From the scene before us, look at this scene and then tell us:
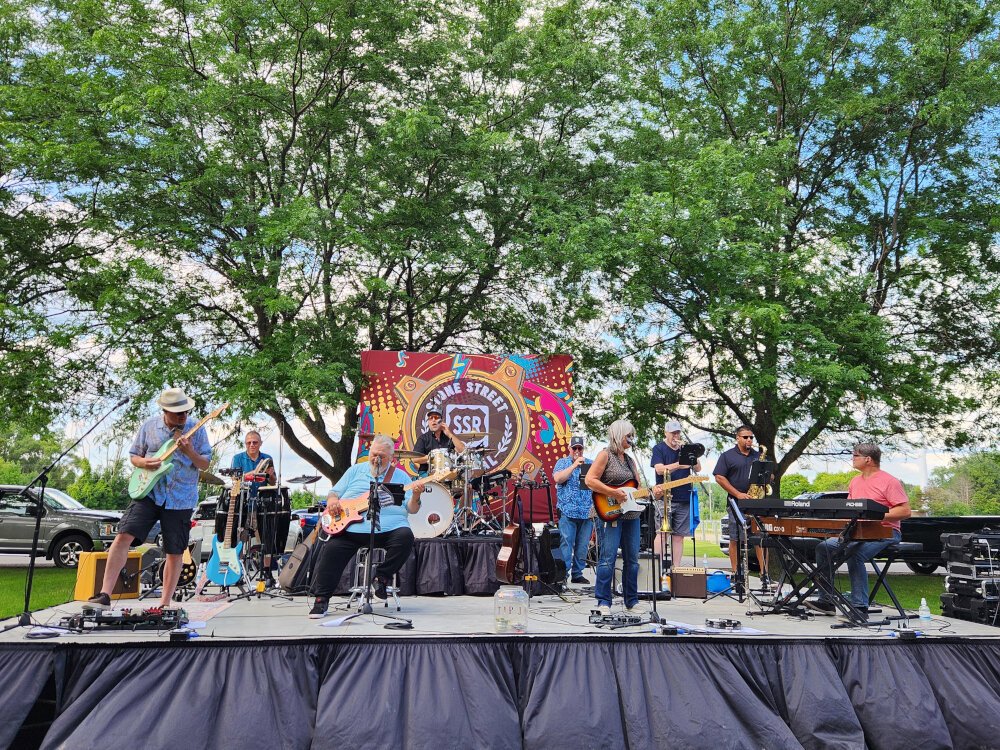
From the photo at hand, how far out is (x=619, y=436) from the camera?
706 cm

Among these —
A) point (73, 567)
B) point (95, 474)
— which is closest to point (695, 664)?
point (73, 567)

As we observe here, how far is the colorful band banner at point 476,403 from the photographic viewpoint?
12289 millimetres

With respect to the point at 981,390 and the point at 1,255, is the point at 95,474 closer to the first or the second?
the point at 1,255

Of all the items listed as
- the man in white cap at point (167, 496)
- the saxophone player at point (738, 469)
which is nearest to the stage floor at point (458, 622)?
the man in white cap at point (167, 496)

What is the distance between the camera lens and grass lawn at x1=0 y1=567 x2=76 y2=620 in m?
8.66

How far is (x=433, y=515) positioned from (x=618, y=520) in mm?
2893

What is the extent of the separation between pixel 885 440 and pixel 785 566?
899 centimetres

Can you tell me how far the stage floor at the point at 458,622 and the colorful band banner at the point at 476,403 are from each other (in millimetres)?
4140

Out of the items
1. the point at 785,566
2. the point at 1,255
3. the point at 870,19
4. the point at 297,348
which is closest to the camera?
the point at 785,566

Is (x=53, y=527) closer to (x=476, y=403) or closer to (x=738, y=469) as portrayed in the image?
(x=476, y=403)

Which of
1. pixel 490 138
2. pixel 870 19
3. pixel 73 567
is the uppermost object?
pixel 870 19

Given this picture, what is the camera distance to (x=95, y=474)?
1636 inches

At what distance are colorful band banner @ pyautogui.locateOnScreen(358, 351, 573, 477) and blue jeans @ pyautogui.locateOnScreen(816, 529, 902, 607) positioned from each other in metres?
5.82

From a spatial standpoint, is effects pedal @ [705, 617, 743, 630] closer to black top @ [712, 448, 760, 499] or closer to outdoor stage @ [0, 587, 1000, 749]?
outdoor stage @ [0, 587, 1000, 749]
